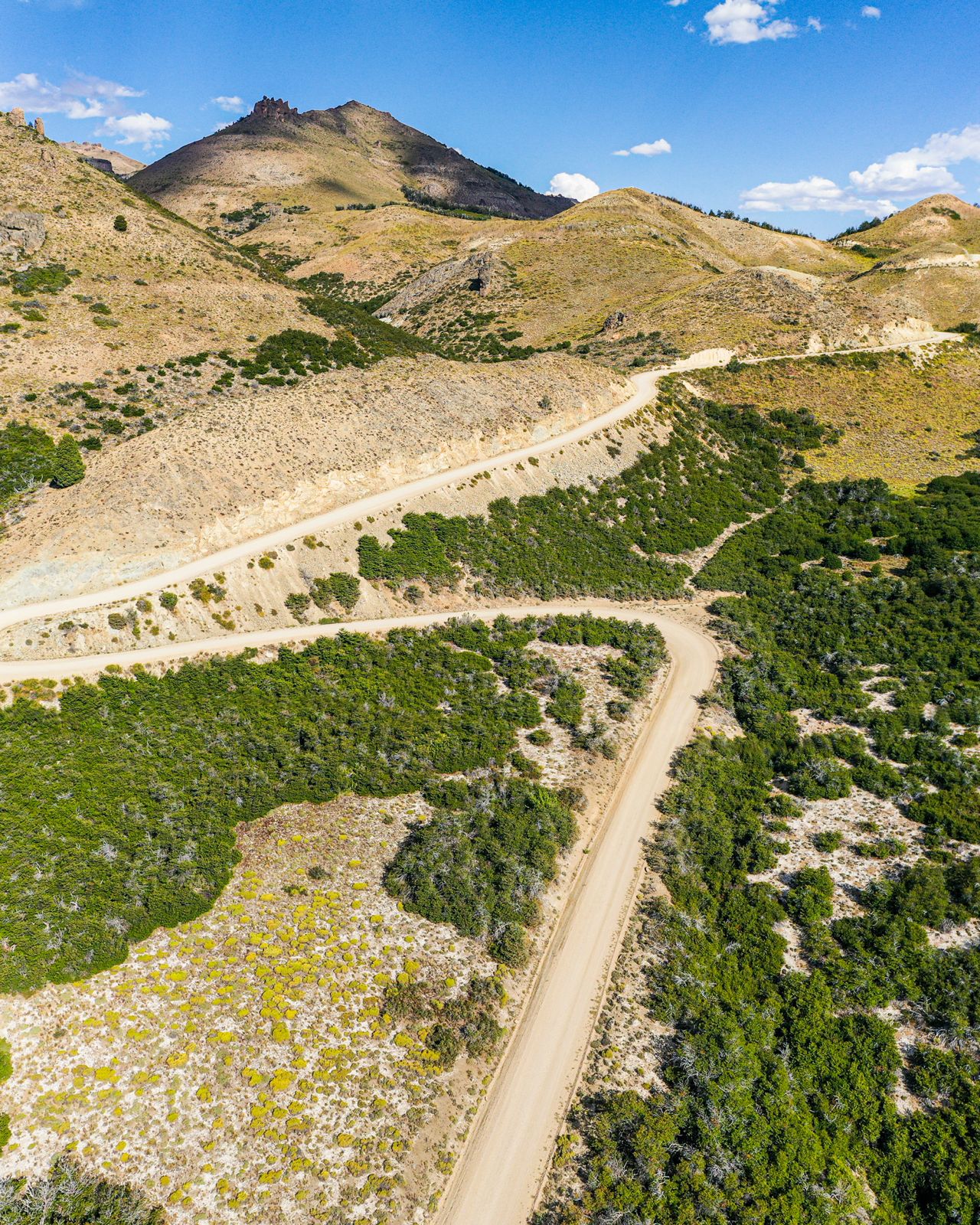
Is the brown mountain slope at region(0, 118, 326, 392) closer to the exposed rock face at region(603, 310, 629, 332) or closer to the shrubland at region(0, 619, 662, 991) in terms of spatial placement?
the shrubland at region(0, 619, 662, 991)

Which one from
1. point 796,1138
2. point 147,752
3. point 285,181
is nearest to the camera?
point 796,1138

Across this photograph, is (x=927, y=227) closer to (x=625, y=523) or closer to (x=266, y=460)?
(x=625, y=523)

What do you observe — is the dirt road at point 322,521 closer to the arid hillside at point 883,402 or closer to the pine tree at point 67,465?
the pine tree at point 67,465

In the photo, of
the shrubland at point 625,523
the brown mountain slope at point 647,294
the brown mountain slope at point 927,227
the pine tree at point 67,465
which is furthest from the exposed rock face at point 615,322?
the brown mountain slope at point 927,227

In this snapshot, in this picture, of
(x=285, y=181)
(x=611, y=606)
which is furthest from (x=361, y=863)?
(x=285, y=181)

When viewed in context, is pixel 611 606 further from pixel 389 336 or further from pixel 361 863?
pixel 389 336
